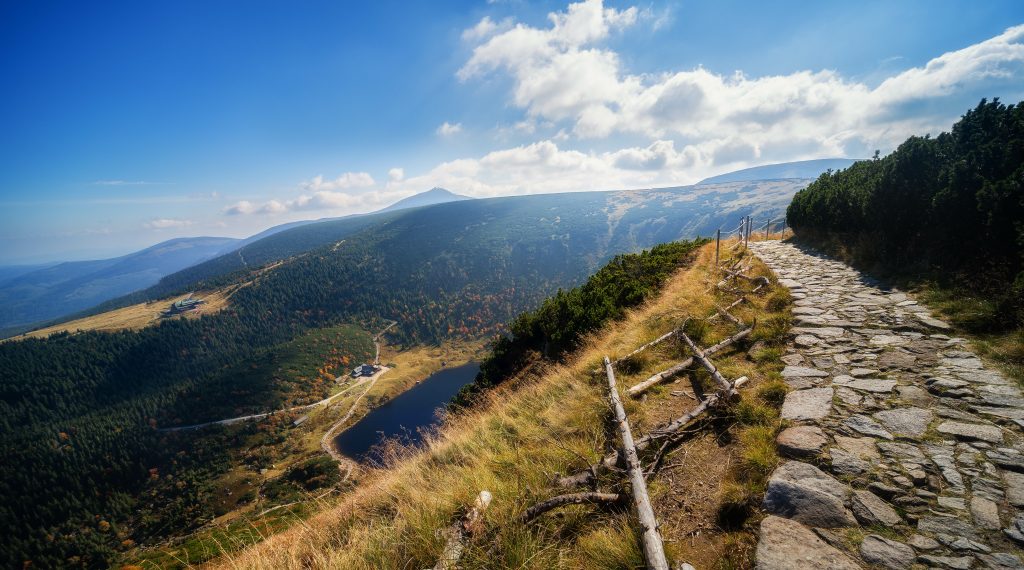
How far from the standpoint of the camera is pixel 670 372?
718 cm

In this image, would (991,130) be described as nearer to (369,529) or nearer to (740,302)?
(740,302)

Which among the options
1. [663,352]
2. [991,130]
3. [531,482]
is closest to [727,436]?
[531,482]

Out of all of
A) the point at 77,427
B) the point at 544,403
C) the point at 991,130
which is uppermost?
the point at 991,130

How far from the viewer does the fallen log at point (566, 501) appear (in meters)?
4.08

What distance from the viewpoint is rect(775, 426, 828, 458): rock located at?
159 inches

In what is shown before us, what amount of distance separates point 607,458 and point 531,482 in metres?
1.09

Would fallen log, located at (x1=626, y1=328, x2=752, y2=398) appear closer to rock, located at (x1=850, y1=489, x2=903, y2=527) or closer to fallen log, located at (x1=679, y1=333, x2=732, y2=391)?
fallen log, located at (x1=679, y1=333, x2=732, y2=391)

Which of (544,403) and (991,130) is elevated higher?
(991,130)

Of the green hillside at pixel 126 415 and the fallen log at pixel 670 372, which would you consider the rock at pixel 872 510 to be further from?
the green hillside at pixel 126 415

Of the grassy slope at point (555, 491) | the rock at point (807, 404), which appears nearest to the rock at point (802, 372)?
the grassy slope at point (555, 491)

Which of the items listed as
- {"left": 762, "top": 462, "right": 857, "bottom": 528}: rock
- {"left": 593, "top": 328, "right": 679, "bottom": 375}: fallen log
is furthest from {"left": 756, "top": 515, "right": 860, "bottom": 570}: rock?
{"left": 593, "top": 328, "right": 679, "bottom": 375}: fallen log

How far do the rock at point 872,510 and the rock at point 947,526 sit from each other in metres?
0.14

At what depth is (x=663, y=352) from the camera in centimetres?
849

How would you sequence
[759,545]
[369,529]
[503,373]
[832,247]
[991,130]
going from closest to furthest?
[759,545], [369,529], [991,130], [832,247], [503,373]
